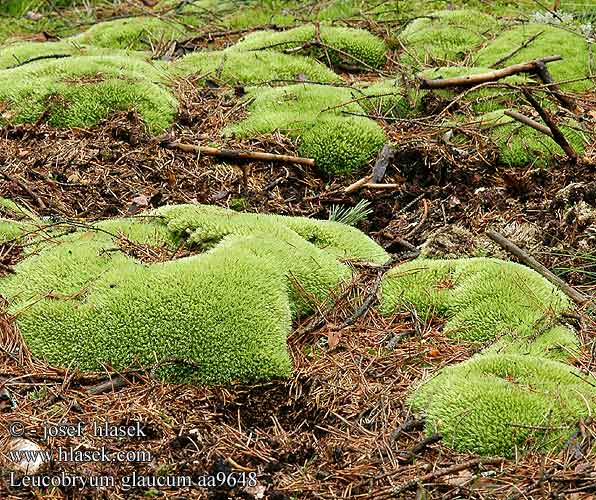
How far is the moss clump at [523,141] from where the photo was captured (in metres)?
5.21

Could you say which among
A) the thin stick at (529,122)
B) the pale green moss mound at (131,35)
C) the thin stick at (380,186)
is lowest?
the pale green moss mound at (131,35)

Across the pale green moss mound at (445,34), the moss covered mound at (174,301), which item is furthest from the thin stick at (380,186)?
the pale green moss mound at (445,34)

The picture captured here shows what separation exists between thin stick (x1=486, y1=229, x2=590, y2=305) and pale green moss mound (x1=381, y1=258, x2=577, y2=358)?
0.20 ft

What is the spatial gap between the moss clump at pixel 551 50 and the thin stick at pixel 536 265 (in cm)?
252

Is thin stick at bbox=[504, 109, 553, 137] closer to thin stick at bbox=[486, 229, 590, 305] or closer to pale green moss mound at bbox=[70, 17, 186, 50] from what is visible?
thin stick at bbox=[486, 229, 590, 305]

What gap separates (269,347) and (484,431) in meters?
0.89

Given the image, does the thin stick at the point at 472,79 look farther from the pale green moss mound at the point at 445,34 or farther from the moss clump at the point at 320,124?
the pale green moss mound at the point at 445,34

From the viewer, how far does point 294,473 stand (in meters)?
2.84

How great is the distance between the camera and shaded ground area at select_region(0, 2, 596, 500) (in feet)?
9.18

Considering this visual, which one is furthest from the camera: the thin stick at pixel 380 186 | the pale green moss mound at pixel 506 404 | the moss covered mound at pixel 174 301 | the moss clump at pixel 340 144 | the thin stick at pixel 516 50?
the thin stick at pixel 516 50

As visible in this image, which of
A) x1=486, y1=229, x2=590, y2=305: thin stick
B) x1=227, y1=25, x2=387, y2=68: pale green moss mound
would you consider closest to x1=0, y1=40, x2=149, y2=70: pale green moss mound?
x1=227, y1=25, x2=387, y2=68: pale green moss mound

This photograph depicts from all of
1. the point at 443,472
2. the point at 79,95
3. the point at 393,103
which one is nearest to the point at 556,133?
the point at 393,103

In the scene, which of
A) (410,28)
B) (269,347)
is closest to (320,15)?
(410,28)

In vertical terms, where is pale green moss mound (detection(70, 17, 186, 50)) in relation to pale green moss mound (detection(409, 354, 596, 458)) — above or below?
below
